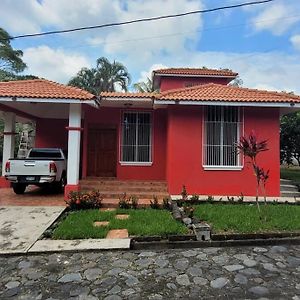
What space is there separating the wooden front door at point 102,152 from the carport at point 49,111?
1.65 meters

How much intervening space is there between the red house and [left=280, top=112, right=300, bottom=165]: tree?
303 inches

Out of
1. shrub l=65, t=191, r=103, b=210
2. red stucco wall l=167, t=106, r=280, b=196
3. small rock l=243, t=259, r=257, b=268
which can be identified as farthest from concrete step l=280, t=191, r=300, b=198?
small rock l=243, t=259, r=257, b=268

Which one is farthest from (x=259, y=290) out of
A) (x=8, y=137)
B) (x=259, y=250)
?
(x=8, y=137)

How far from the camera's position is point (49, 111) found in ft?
45.3

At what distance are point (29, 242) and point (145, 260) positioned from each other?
245 centimetres

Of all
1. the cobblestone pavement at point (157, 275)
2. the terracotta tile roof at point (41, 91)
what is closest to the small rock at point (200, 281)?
the cobblestone pavement at point (157, 275)

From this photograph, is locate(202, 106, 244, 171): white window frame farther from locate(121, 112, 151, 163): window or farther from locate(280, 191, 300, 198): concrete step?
locate(121, 112, 151, 163): window

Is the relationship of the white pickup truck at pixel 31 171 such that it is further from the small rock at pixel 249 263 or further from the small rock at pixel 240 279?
the small rock at pixel 240 279

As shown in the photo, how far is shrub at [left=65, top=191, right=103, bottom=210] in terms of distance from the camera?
9.58 meters

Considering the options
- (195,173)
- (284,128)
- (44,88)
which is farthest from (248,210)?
(284,128)

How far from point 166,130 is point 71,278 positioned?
28.5ft

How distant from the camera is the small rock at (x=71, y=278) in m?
4.96

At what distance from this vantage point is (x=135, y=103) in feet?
41.0

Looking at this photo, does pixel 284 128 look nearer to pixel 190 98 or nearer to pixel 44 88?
pixel 190 98
